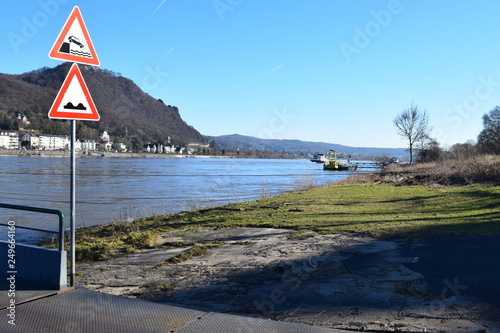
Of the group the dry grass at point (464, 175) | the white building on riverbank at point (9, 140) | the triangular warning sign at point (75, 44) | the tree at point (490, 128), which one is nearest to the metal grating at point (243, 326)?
the triangular warning sign at point (75, 44)

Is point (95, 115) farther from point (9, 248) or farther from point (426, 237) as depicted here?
point (426, 237)

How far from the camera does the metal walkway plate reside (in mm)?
4406

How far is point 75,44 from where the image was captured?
5680mm

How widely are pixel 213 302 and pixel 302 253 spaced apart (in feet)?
10.2

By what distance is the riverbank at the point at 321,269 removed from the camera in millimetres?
4969


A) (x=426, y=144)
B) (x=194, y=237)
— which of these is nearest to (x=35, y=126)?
(x=426, y=144)

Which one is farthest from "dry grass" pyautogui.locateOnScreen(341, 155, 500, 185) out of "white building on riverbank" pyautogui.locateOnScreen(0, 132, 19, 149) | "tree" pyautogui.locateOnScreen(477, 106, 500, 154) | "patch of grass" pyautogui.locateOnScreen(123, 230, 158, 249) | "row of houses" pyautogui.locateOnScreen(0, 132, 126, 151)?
"white building on riverbank" pyautogui.locateOnScreen(0, 132, 19, 149)

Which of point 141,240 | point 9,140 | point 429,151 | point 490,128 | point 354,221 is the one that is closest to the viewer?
point 141,240

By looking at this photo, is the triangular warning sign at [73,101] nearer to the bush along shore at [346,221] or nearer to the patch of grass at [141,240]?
the bush along shore at [346,221]

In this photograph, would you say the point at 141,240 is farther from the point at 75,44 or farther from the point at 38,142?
the point at 38,142

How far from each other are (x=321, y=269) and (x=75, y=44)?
16.1 feet

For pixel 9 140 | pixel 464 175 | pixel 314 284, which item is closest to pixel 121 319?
pixel 314 284

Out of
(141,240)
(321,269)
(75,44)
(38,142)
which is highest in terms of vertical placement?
(38,142)

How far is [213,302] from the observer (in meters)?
5.50
